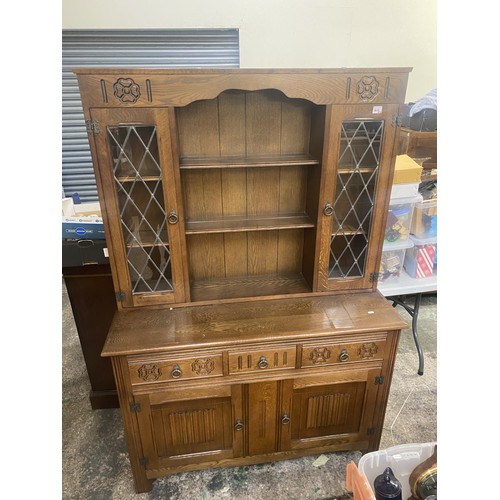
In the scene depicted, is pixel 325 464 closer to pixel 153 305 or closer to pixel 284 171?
pixel 153 305

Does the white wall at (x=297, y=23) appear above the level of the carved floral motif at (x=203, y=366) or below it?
above

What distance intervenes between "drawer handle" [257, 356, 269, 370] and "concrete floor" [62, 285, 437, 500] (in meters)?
0.67

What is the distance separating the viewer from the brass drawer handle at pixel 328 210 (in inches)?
60.4

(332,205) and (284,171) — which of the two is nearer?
(332,205)

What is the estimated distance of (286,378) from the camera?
1.52 meters

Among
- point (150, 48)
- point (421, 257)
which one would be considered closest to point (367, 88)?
point (421, 257)

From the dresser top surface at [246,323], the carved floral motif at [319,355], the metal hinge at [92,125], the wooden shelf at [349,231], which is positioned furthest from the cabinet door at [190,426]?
the metal hinge at [92,125]

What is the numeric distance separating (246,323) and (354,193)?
754 millimetres

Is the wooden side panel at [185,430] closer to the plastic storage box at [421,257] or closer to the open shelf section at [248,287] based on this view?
the open shelf section at [248,287]

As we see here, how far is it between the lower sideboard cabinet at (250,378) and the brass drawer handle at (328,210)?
0.42 metres

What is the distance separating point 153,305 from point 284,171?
2.90ft

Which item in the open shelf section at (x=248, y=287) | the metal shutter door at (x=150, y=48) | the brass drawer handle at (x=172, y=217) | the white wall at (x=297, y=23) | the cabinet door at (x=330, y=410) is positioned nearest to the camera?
the brass drawer handle at (x=172, y=217)
